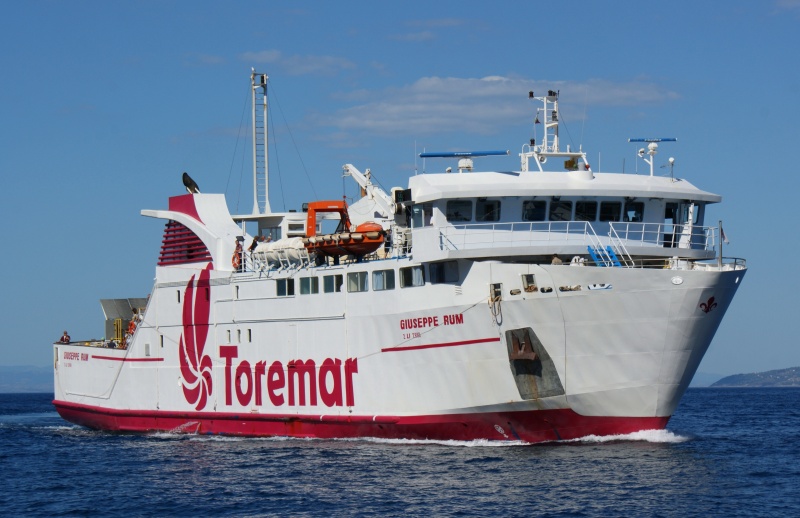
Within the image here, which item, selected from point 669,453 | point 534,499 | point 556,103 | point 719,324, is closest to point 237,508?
point 534,499

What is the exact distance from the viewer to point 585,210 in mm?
26812

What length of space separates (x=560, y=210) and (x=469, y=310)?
11.5ft

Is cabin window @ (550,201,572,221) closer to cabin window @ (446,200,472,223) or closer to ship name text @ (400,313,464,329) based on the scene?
cabin window @ (446,200,472,223)

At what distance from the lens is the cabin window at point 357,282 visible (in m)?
28.6

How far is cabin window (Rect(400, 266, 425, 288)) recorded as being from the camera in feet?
89.0

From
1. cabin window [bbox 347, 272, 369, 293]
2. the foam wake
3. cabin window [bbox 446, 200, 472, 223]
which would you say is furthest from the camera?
cabin window [bbox 347, 272, 369, 293]

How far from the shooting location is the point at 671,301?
23.9m

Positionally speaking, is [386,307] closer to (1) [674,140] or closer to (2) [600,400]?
(2) [600,400]

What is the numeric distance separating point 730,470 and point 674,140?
934 cm

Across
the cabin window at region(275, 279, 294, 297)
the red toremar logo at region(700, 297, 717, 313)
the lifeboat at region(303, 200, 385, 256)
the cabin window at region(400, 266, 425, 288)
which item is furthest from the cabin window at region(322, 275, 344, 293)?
the red toremar logo at region(700, 297, 717, 313)

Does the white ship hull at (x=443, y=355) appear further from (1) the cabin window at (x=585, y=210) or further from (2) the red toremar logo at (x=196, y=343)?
(1) the cabin window at (x=585, y=210)

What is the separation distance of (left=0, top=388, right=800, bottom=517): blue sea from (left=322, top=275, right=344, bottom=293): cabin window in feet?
13.5

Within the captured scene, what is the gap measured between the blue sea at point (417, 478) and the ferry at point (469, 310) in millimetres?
949

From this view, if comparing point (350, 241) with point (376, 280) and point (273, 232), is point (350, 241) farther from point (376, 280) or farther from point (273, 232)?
point (273, 232)
